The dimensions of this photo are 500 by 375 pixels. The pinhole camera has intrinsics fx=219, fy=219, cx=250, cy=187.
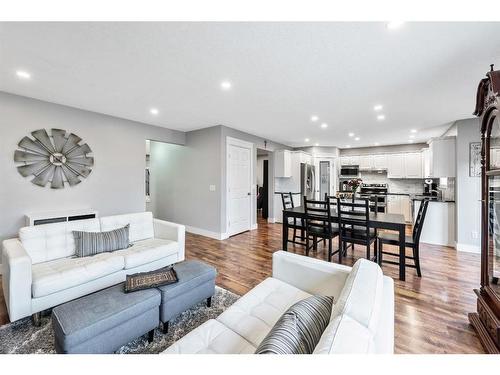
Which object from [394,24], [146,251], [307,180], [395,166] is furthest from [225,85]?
[395,166]

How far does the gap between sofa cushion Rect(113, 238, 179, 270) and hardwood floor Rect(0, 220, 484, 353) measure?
738mm

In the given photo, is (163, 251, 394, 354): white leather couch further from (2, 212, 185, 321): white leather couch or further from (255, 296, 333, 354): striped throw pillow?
(2, 212, 185, 321): white leather couch

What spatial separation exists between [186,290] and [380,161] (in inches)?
285

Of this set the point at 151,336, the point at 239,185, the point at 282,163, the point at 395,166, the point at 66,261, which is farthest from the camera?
the point at 395,166

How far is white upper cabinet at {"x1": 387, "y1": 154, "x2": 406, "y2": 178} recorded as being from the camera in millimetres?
6715

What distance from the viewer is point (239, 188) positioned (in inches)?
205

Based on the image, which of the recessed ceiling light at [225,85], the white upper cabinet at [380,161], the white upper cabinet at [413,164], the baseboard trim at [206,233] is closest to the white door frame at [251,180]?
the baseboard trim at [206,233]

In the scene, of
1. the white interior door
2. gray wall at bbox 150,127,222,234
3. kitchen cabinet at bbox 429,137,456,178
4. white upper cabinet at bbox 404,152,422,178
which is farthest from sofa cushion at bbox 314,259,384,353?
white upper cabinet at bbox 404,152,422,178

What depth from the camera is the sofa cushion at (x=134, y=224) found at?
115 inches

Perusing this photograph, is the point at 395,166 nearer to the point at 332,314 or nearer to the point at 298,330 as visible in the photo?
the point at 332,314

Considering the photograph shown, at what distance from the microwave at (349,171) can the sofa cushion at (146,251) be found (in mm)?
6323

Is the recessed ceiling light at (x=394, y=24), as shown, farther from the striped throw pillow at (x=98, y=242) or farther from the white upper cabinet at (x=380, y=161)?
the white upper cabinet at (x=380, y=161)
